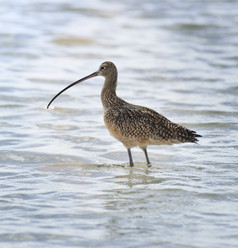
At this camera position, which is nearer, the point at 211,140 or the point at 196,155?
the point at 196,155

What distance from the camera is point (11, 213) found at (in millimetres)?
6004

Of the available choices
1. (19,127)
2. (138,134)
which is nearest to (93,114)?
(19,127)

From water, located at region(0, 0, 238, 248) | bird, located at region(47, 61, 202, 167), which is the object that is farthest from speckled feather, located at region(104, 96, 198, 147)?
water, located at region(0, 0, 238, 248)

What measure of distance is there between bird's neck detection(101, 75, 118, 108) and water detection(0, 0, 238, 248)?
25.8 inches

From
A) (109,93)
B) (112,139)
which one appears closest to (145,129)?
(109,93)

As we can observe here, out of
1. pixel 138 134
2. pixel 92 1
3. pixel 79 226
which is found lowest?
pixel 79 226

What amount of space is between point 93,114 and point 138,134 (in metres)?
2.86

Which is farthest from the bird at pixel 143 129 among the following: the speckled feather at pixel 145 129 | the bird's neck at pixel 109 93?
the bird's neck at pixel 109 93

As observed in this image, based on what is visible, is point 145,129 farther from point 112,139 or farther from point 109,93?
point 112,139

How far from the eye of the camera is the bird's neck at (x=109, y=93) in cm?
804

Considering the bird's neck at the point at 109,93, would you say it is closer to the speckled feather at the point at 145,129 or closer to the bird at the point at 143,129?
the bird at the point at 143,129

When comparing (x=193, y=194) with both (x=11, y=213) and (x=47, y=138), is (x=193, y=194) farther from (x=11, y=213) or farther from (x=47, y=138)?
(x=47, y=138)

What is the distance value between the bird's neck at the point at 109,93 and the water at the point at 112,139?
0.65 m

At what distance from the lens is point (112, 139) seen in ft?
29.8
